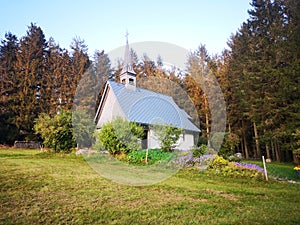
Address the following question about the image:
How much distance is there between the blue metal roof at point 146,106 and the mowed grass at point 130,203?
8.12 m

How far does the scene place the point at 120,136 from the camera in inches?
450

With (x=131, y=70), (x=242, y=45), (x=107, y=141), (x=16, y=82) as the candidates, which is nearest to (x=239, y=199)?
(x=107, y=141)

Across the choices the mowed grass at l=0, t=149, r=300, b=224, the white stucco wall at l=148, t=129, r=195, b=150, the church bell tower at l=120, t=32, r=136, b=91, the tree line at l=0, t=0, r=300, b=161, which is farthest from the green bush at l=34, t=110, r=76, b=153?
the mowed grass at l=0, t=149, r=300, b=224

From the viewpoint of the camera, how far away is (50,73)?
26703 millimetres

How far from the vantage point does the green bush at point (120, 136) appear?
11312 millimetres

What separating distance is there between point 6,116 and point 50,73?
24.2 ft

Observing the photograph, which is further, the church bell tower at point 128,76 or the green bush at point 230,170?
the church bell tower at point 128,76

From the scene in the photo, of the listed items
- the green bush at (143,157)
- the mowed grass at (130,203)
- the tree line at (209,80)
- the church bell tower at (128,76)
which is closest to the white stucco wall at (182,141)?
the tree line at (209,80)

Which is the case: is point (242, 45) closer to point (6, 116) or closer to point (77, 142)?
point (77, 142)

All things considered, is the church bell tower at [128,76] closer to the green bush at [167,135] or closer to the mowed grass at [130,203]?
the green bush at [167,135]

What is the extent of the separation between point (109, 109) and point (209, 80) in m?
9.72

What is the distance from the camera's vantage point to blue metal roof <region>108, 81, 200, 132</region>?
47.5 ft

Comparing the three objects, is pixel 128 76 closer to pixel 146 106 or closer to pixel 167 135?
pixel 146 106

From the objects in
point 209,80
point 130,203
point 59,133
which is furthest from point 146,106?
point 130,203
